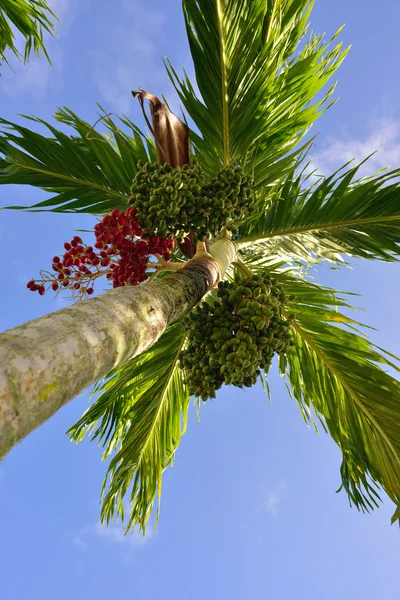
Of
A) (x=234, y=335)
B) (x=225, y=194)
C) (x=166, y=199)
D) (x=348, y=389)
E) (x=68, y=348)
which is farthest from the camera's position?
(x=348, y=389)

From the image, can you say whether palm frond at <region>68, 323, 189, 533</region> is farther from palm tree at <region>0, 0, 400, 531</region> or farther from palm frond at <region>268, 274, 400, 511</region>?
palm frond at <region>268, 274, 400, 511</region>

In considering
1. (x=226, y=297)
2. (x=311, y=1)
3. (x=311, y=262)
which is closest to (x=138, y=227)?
(x=226, y=297)

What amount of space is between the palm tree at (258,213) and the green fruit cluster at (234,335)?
0.77 feet

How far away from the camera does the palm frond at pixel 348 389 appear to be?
3.34 m

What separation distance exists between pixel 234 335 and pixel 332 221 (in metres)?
1.72

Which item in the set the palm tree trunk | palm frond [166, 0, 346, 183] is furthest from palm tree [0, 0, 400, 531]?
the palm tree trunk

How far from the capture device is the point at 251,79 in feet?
12.4

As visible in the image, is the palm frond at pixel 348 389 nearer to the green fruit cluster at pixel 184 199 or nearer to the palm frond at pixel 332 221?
the palm frond at pixel 332 221

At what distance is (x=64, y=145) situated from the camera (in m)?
3.57

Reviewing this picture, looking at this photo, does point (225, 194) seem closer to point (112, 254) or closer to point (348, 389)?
point (112, 254)

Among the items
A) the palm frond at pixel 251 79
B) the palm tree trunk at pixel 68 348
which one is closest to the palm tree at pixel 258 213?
the palm frond at pixel 251 79

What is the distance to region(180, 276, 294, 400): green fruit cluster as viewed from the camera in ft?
8.52

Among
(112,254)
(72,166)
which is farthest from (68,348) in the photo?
(72,166)

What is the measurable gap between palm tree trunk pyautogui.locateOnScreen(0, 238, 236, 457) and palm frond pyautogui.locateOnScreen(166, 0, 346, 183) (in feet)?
7.62
